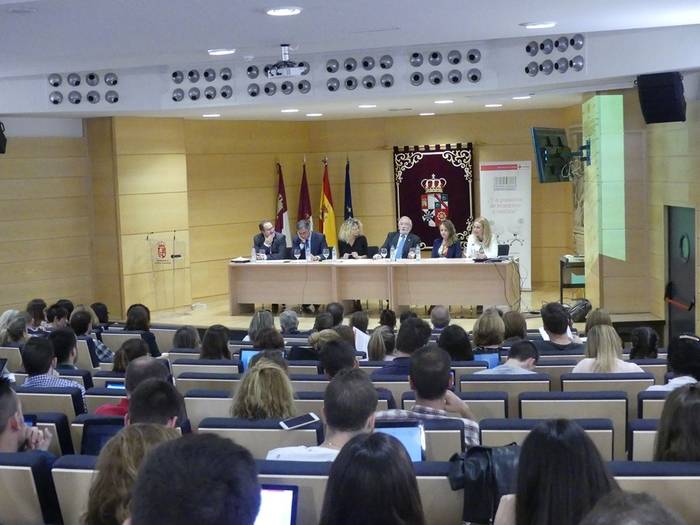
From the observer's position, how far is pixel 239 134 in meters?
15.1

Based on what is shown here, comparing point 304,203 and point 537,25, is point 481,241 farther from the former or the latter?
point 304,203

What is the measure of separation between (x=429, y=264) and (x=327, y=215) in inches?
155

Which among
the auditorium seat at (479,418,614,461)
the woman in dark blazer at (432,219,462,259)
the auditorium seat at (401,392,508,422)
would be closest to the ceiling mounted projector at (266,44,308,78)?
the woman in dark blazer at (432,219,462,259)

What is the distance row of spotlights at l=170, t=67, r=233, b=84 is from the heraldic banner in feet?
15.3

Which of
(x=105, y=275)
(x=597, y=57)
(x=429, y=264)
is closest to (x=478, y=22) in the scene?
(x=597, y=57)

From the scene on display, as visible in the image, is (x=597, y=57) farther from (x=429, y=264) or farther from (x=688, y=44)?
(x=429, y=264)

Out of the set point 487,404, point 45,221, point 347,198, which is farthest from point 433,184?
point 487,404

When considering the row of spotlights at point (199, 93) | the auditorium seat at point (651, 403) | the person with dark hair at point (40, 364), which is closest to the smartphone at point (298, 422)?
the auditorium seat at point (651, 403)

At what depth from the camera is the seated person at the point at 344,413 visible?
3449 mm

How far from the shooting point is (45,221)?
1298cm

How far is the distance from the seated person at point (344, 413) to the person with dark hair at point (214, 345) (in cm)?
305

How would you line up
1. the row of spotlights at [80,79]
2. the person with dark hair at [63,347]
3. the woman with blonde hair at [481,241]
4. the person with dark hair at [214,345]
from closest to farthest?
the person with dark hair at [63,347] → the person with dark hair at [214,345] → the row of spotlights at [80,79] → the woman with blonde hair at [481,241]

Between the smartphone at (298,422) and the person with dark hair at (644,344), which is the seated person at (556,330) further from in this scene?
the smartphone at (298,422)

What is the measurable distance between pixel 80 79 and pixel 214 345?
21.3ft
